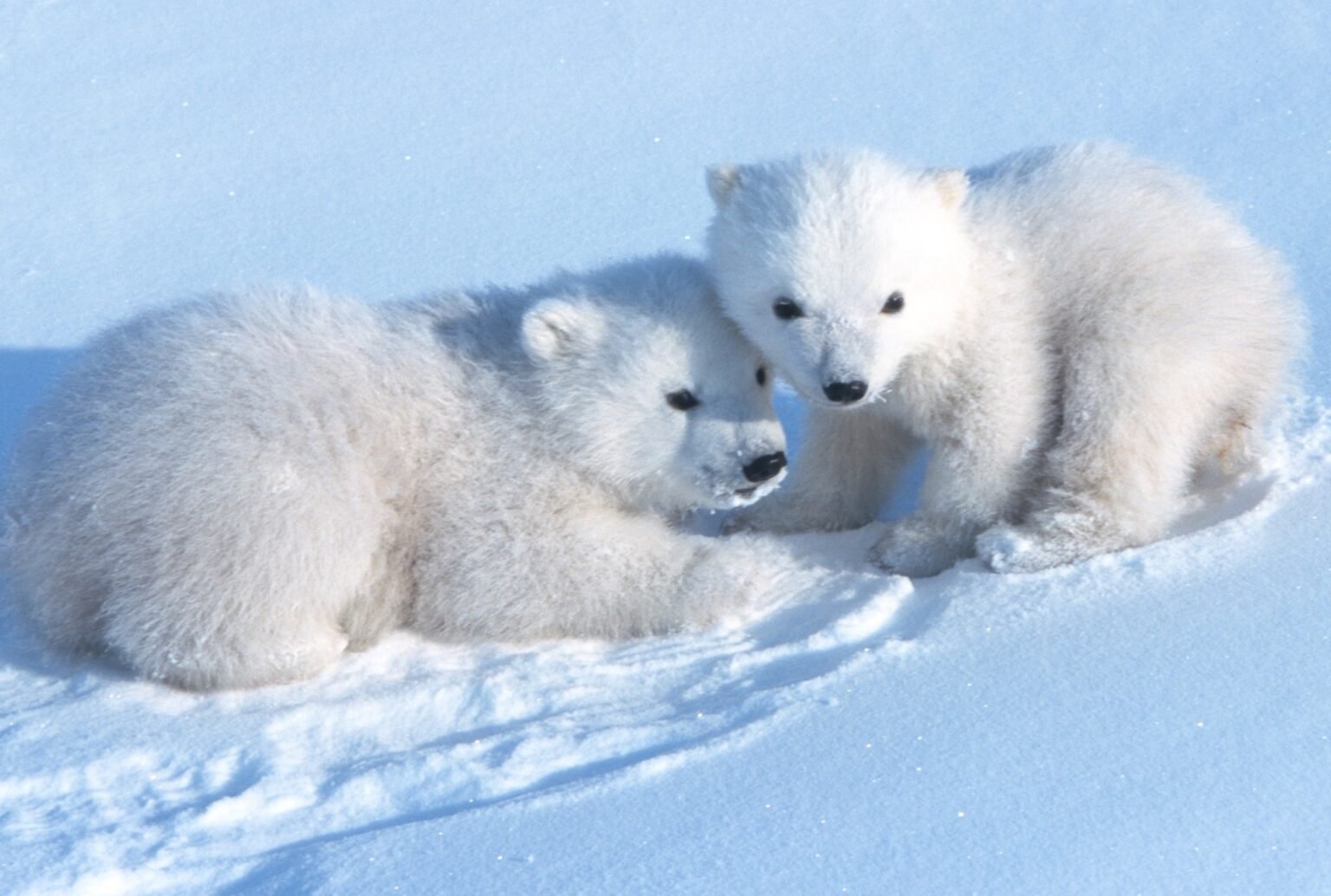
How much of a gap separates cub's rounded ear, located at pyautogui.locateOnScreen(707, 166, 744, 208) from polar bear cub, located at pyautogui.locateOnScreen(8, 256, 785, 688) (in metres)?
0.23

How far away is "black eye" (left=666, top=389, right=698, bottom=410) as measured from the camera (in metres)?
4.18

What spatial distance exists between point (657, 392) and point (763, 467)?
13.7 inches

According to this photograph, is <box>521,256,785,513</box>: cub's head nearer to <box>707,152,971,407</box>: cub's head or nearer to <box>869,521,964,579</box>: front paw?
<box>707,152,971,407</box>: cub's head

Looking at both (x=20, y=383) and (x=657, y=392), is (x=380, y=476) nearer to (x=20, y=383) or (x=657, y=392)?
(x=657, y=392)

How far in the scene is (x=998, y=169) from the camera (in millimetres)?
4707

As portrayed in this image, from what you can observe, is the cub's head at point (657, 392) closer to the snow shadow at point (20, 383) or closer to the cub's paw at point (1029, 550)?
the cub's paw at point (1029, 550)

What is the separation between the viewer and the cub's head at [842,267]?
12.8 feet

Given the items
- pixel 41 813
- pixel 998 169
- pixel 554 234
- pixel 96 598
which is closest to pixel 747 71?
pixel 554 234

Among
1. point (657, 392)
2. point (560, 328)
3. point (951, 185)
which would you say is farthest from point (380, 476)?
point (951, 185)

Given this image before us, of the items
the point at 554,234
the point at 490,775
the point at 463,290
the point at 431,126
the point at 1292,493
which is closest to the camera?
the point at 490,775

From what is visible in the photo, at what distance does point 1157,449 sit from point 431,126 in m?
3.52

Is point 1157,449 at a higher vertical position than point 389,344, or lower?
lower

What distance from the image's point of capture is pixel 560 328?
420 cm

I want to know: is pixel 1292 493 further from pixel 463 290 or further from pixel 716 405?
pixel 463 290
